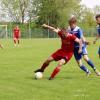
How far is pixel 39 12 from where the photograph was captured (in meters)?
102

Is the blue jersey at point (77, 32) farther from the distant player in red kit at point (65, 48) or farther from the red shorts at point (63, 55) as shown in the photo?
the red shorts at point (63, 55)

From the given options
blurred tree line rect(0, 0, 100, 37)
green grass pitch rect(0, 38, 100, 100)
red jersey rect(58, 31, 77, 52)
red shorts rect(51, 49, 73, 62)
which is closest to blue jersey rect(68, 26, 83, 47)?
red jersey rect(58, 31, 77, 52)

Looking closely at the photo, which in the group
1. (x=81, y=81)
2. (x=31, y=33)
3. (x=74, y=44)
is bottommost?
(x=31, y=33)

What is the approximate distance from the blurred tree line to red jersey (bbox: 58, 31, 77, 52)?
2915 inches

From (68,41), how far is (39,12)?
89900 millimetres

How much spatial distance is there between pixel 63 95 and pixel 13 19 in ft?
330

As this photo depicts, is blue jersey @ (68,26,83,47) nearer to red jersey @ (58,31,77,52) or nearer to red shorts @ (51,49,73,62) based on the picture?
red jersey @ (58,31,77,52)

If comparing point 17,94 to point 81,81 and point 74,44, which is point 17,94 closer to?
point 81,81

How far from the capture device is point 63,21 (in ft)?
320

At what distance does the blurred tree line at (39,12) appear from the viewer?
97.8 meters

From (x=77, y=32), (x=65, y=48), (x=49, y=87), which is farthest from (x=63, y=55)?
(x=49, y=87)

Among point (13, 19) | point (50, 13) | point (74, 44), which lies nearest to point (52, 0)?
point (50, 13)

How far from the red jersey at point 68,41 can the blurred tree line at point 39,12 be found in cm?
7403

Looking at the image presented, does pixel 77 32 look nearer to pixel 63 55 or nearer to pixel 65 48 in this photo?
pixel 65 48
